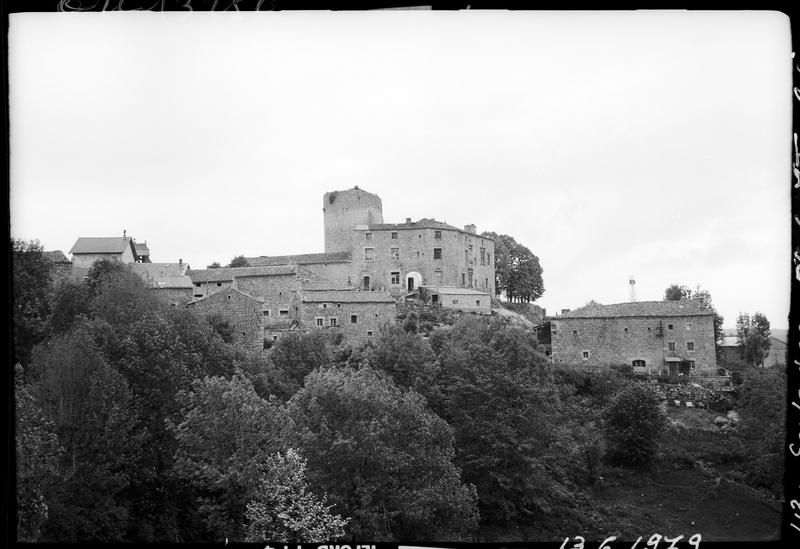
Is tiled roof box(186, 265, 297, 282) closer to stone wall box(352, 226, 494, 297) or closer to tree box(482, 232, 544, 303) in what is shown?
stone wall box(352, 226, 494, 297)

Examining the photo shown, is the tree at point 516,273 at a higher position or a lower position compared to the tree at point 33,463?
higher

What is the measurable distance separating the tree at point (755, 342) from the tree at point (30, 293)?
27.3m

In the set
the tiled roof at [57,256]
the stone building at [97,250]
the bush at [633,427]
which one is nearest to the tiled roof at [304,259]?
the stone building at [97,250]

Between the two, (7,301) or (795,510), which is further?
(795,510)

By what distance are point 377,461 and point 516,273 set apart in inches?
1336

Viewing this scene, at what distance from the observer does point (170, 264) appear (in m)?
35.6

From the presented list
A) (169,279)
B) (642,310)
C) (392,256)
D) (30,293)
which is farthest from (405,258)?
(30,293)

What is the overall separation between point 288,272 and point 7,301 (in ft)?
86.6

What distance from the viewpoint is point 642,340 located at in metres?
30.8

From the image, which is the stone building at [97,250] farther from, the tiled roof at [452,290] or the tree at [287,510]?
the tree at [287,510]

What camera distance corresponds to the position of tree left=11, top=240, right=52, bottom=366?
18.1m

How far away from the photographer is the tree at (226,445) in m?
13.7

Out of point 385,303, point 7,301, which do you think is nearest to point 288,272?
point 385,303

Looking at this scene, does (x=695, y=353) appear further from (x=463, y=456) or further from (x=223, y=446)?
(x=223, y=446)
